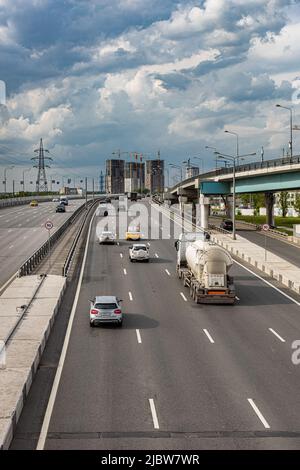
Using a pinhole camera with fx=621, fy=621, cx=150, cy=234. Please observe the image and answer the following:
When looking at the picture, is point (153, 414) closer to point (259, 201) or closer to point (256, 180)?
point (256, 180)

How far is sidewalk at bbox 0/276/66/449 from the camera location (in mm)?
17859

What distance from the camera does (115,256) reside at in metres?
56.6

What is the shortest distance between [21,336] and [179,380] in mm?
8324

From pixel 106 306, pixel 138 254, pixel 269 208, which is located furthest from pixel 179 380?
pixel 269 208

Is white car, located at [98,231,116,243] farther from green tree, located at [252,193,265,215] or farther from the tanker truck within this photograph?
green tree, located at [252,193,265,215]

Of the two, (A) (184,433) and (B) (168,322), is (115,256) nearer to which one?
(B) (168,322)

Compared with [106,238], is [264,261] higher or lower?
lower

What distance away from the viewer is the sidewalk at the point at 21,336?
17.9 m

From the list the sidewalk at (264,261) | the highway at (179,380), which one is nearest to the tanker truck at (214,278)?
the highway at (179,380)

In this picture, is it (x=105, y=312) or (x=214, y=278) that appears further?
(x=214, y=278)

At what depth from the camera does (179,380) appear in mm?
21250

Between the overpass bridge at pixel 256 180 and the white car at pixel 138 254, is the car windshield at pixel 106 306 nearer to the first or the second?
the white car at pixel 138 254

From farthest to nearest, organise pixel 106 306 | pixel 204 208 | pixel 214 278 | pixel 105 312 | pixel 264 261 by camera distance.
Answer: pixel 204 208, pixel 264 261, pixel 214 278, pixel 106 306, pixel 105 312

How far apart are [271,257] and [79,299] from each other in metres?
25.7
